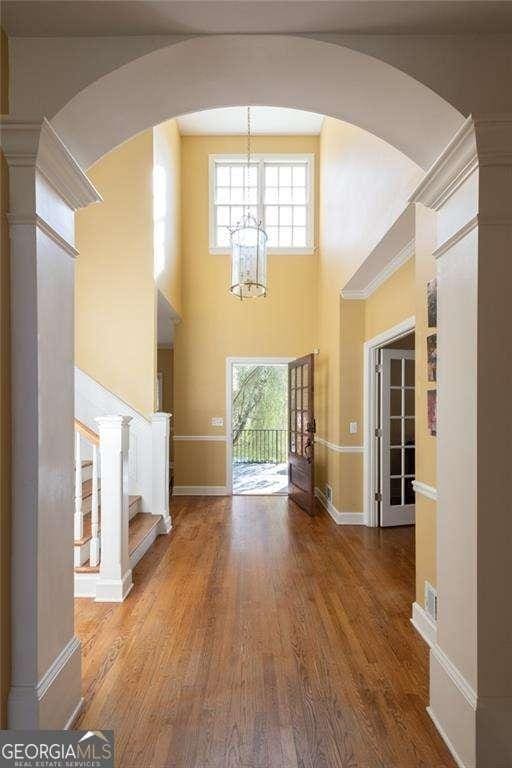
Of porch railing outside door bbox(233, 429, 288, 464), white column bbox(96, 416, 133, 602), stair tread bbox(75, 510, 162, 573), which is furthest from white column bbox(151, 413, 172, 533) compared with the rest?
porch railing outside door bbox(233, 429, 288, 464)

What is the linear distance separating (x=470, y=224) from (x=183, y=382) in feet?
19.5

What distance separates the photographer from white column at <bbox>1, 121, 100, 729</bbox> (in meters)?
1.72

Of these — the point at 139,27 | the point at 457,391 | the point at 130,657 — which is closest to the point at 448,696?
the point at 457,391

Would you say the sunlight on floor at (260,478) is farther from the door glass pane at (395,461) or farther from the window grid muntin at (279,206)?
the window grid muntin at (279,206)

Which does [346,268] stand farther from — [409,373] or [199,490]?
[199,490]

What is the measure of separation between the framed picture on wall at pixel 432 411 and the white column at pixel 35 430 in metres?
1.97

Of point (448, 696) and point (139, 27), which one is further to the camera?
point (448, 696)

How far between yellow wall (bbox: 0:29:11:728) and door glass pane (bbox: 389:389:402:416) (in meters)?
4.37

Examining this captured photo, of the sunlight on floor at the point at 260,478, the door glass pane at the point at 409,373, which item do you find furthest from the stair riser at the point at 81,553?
the sunlight on floor at the point at 260,478

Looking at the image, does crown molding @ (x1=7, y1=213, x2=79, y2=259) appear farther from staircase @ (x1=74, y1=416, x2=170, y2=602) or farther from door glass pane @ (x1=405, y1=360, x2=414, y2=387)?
door glass pane @ (x1=405, y1=360, x2=414, y2=387)

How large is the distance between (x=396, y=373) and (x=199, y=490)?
353 cm

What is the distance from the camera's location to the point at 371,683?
2.30m

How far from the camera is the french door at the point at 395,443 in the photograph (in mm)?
5316

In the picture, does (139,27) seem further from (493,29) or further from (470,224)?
(470,224)
